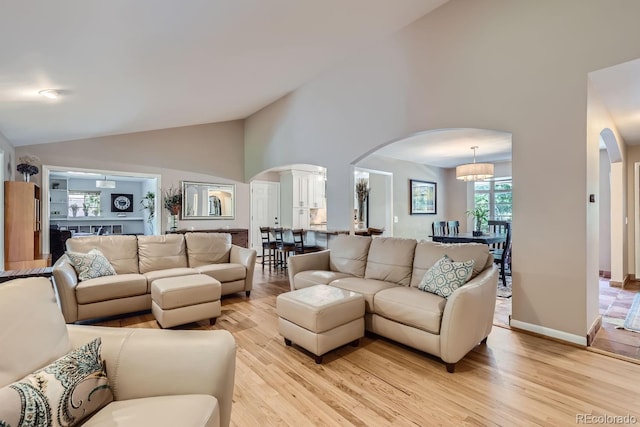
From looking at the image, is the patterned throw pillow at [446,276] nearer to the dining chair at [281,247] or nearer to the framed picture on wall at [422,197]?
the dining chair at [281,247]

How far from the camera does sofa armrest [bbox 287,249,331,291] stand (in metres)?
3.91

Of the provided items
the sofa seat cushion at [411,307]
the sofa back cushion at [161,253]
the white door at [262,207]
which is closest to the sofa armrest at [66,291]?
the sofa back cushion at [161,253]

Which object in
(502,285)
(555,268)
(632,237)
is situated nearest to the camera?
(555,268)

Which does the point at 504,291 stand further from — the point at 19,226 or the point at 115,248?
the point at 19,226

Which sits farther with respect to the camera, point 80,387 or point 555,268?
point 555,268

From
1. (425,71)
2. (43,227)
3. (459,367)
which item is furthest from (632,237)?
(43,227)

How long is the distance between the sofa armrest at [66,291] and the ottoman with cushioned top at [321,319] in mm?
2275

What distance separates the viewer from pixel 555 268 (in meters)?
3.04

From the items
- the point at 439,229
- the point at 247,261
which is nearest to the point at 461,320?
the point at 247,261

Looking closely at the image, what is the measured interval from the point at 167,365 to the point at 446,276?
91.4 inches

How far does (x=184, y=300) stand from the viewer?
10.7 ft

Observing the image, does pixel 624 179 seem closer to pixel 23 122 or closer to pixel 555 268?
pixel 555 268

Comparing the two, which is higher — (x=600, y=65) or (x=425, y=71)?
(x=425, y=71)

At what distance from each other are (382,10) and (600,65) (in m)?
2.31
